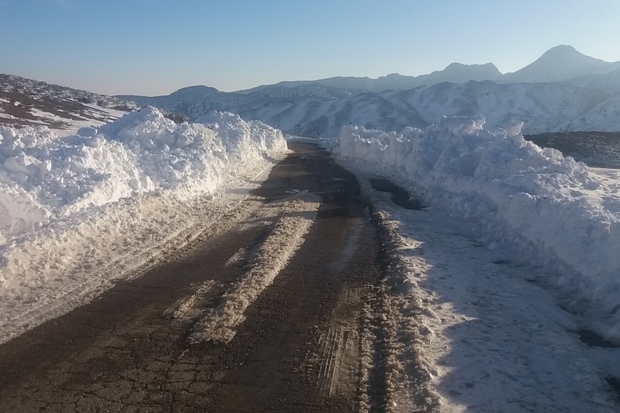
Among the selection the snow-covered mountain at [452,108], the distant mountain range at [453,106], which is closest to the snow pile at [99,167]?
the distant mountain range at [453,106]

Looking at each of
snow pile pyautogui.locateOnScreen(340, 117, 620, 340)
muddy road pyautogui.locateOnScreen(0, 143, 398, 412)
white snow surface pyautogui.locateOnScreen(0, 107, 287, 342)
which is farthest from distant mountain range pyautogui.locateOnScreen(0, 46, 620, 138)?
muddy road pyautogui.locateOnScreen(0, 143, 398, 412)

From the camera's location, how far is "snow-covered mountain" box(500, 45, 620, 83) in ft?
577

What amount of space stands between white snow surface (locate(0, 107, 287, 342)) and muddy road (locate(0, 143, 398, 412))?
2.85ft

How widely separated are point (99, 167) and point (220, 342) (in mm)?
8828

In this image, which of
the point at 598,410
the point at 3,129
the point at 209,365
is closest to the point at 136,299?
the point at 209,365

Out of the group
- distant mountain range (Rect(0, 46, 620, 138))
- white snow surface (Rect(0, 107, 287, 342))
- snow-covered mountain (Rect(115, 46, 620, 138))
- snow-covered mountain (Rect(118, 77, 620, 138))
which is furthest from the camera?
snow-covered mountain (Rect(118, 77, 620, 138))

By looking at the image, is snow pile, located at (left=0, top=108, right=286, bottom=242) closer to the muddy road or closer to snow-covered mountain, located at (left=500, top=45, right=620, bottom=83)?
the muddy road

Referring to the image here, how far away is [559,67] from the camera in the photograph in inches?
7303

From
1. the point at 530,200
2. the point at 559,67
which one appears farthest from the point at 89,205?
the point at 559,67

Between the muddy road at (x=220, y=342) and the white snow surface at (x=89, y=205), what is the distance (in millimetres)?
868

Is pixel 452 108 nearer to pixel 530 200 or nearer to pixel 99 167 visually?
pixel 530 200

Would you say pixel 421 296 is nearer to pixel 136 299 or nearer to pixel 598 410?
pixel 598 410

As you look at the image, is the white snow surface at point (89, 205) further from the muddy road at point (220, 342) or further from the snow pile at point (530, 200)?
the snow pile at point (530, 200)

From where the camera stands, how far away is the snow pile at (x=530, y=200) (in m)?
8.09
